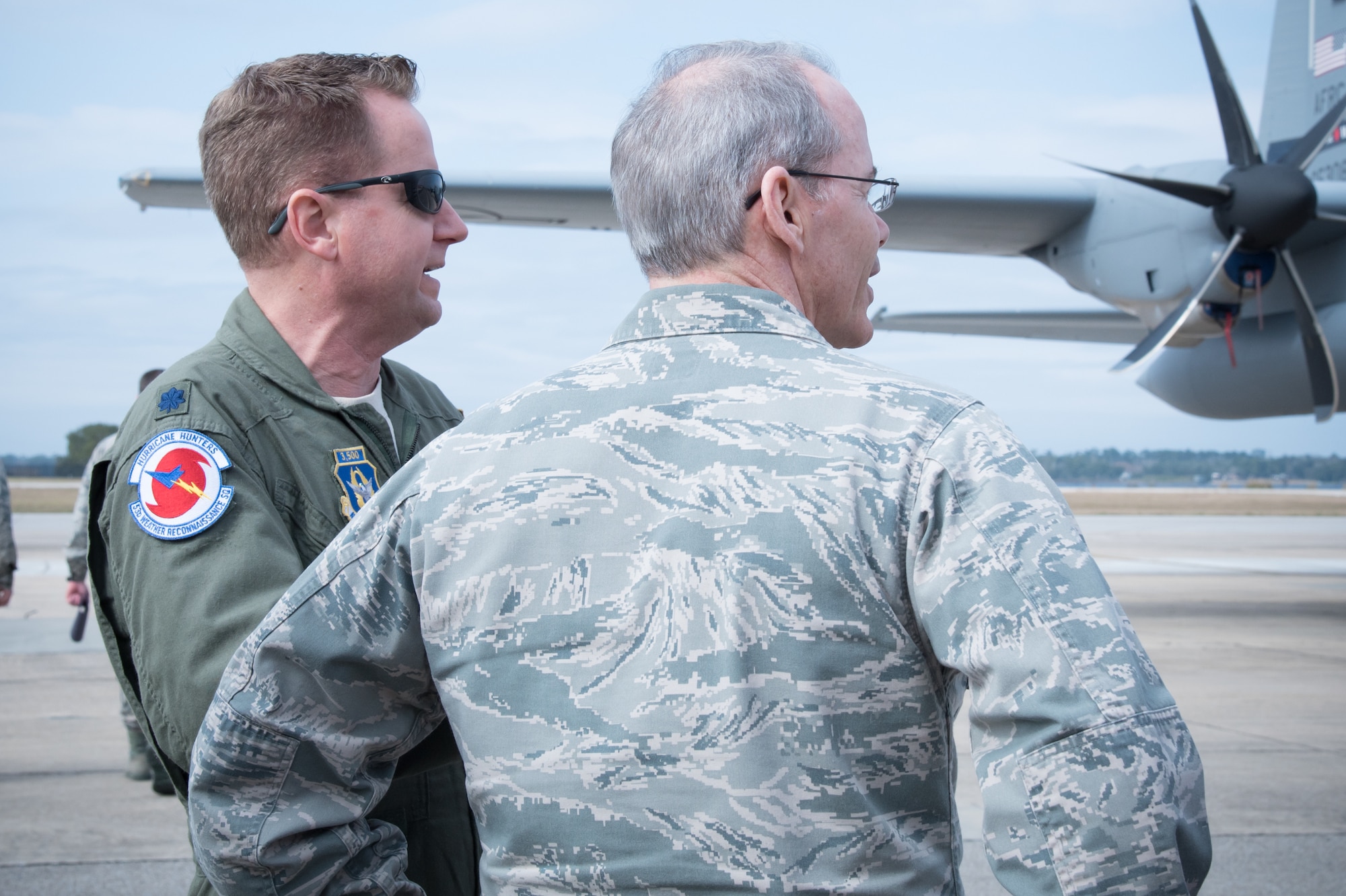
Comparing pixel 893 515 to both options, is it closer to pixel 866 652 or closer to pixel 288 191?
pixel 866 652

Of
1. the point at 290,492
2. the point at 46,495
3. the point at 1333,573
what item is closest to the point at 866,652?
the point at 290,492

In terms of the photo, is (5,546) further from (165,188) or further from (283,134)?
(165,188)

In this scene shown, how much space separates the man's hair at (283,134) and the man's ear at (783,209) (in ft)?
2.82

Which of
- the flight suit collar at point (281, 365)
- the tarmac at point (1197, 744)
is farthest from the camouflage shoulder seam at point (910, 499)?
the tarmac at point (1197, 744)

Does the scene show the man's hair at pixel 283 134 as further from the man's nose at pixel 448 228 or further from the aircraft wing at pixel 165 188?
the aircraft wing at pixel 165 188

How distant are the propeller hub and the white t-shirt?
9.10m

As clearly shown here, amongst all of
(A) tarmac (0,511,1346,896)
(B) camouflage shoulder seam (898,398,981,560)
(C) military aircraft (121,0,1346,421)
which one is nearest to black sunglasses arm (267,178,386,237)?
(B) camouflage shoulder seam (898,398,981,560)

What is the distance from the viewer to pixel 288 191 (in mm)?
1792

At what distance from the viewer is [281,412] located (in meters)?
1.76

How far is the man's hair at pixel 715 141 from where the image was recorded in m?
1.28

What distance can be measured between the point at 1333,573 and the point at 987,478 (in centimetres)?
1585

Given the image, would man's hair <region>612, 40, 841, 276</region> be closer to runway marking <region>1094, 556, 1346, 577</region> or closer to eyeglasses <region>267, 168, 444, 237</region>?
eyeglasses <region>267, 168, 444, 237</region>

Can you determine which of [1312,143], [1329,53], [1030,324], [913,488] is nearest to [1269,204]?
[1312,143]

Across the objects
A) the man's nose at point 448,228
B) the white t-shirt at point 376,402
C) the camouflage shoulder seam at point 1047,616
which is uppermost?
the man's nose at point 448,228
